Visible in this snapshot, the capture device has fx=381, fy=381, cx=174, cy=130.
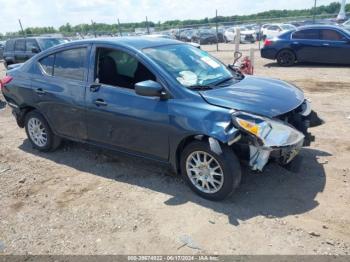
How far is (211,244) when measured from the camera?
3.48 m

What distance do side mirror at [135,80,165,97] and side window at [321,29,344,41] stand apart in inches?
440

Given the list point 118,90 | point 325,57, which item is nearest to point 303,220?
point 118,90

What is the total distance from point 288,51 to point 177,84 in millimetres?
11205

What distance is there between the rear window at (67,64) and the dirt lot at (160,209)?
1288 millimetres

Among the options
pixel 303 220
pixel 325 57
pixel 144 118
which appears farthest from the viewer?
pixel 325 57

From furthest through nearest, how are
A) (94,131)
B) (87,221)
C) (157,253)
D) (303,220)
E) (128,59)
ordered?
(94,131)
(128,59)
(87,221)
(303,220)
(157,253)

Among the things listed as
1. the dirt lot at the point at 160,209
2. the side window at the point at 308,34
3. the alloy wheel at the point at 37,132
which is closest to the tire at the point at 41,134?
the alloy wheel at the point at 37,132

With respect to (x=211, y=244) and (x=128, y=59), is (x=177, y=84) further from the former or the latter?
(x=211, y=244)

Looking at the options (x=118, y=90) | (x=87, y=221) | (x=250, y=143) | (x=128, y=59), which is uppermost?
(x=128, y=59)

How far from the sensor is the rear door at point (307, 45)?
13.7 metres

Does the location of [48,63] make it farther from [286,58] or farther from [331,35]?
[331,35]

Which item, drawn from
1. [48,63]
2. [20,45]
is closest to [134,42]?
[48,63]

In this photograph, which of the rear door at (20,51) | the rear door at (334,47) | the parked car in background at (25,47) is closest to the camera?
the rear door at (334,47)

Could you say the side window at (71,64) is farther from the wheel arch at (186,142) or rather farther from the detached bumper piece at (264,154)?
the detached bumper piece at (264,154)
